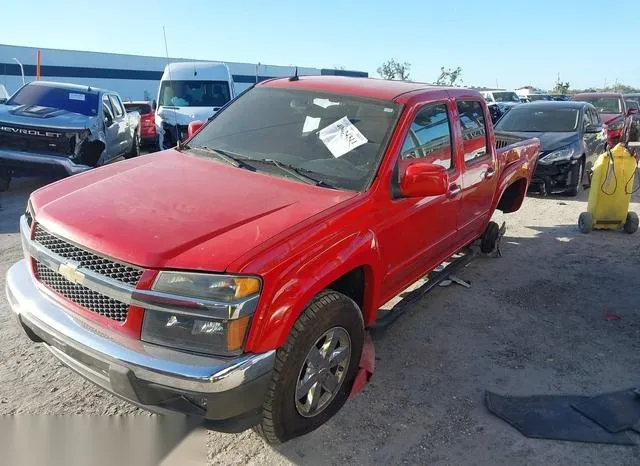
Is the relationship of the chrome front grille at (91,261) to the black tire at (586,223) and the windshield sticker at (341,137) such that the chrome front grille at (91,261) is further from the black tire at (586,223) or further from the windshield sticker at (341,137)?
the black tire at (586,223)

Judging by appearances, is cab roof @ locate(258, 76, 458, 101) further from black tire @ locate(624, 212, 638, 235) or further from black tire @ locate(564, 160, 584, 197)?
black tire @ locate(564, 160, 584, 197)

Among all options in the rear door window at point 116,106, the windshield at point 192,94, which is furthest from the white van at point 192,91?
the rear door window at point 116,106

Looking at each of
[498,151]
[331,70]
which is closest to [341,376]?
[498,151]

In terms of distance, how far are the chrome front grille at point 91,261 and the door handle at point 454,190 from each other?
256 cm

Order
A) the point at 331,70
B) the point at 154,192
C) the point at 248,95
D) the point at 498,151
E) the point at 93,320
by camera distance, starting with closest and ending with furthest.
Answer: the point at 93,320 → the point at 154,192 → the point at 248,95 → the point at 498,151 → the point at 331,70

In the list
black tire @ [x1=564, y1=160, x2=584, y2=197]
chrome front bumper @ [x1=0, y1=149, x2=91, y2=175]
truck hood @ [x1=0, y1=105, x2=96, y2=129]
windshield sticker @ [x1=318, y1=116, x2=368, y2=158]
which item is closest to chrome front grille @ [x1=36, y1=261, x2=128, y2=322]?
windshield sticker @ [x1=318, y1=116, x2=368, y2=158]

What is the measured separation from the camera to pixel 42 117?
825cm

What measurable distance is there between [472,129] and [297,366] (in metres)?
2.94

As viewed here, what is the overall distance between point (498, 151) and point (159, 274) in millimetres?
4041

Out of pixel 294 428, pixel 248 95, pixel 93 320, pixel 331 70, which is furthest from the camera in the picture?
pixel 331 70

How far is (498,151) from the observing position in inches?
208

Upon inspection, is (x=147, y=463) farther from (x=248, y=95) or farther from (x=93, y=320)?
(x=248, y=95)

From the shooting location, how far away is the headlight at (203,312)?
227cm

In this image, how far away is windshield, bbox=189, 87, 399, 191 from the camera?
3.30 meters
